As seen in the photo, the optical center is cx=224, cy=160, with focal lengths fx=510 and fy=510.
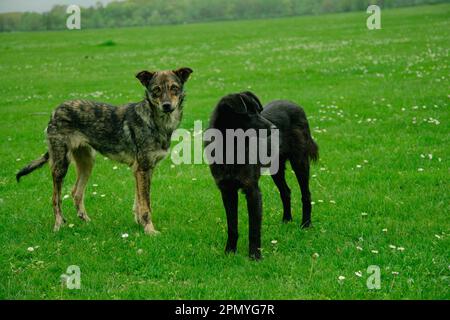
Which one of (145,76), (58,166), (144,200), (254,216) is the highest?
(145,76)

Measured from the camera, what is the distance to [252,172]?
6.27 metres

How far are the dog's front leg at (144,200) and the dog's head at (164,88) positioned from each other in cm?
103

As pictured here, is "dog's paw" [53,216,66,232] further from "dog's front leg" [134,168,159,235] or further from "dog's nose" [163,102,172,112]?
"dog's nose" [163,102,172,112]

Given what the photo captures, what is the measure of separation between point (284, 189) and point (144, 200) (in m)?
2.09

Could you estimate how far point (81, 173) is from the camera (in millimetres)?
8234

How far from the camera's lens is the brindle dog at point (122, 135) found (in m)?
7.59

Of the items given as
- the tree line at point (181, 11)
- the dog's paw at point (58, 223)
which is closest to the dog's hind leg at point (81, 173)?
the dog's paw at point (58, 223)

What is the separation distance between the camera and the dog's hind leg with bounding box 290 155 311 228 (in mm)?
7355

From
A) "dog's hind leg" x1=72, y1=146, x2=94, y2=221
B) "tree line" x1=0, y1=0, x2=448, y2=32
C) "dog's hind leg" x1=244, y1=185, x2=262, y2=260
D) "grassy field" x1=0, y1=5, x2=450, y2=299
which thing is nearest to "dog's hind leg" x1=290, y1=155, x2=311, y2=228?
"grassy field" x1=0, y1=5, x2=450, y2=299

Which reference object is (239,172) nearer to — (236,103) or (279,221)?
(236,103)

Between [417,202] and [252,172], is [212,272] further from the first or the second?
[417,202]

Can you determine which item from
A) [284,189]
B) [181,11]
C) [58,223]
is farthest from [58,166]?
[181,11]

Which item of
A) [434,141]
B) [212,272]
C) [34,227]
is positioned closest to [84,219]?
[34,227]

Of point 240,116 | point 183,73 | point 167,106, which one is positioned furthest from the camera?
point 183,73
